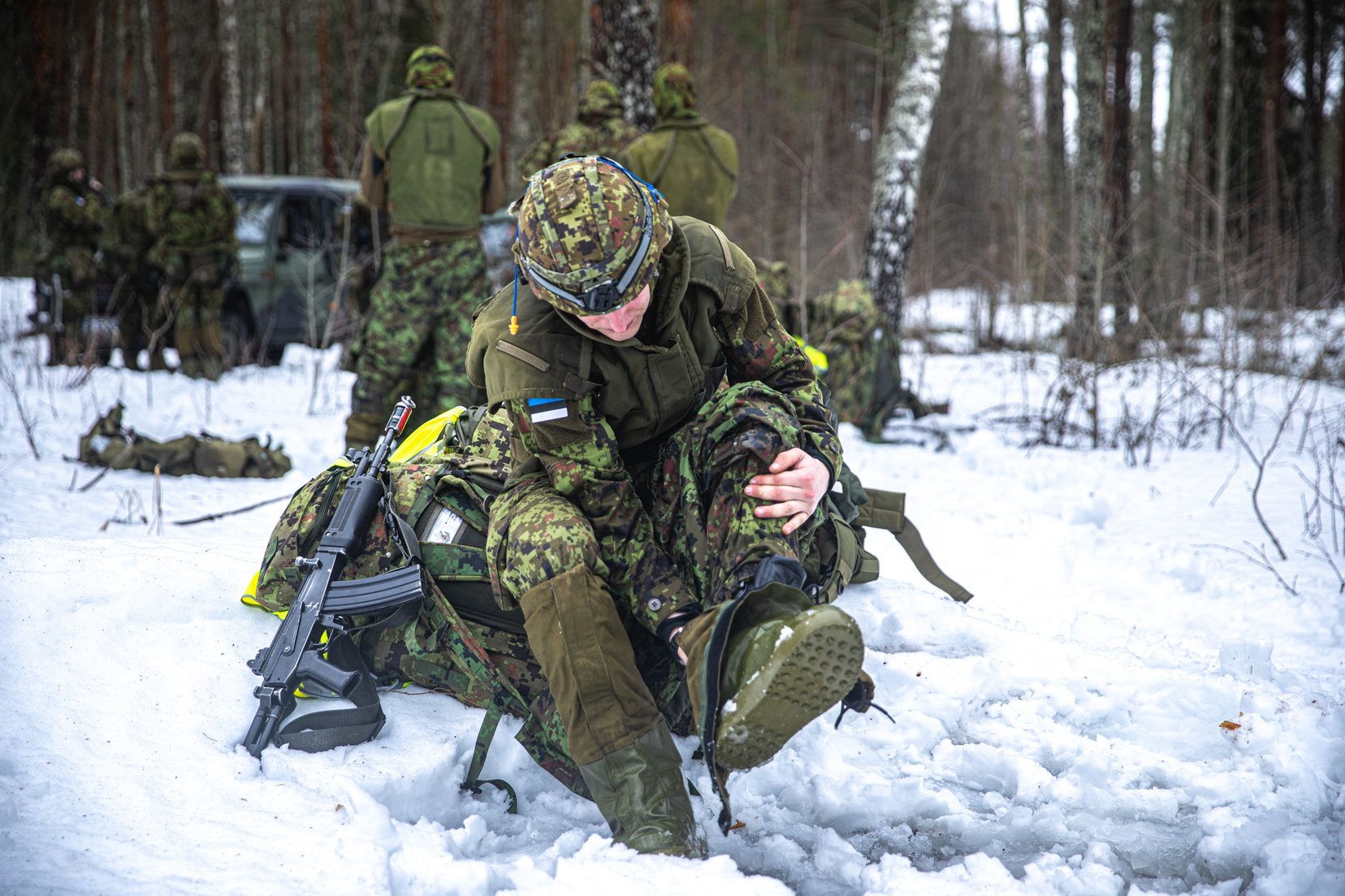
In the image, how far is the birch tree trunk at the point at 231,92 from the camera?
1016cm

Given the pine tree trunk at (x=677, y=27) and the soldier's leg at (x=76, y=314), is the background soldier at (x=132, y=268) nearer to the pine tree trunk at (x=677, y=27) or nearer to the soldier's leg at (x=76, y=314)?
the soldier's leg at (x=76, y=314)

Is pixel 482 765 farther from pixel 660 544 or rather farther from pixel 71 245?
pixel 71 245

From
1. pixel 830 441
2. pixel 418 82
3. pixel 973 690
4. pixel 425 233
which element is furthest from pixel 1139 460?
pixel 418 82

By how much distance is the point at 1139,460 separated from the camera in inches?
169

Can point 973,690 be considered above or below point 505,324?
below

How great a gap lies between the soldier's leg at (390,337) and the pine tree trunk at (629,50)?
86.3 inches

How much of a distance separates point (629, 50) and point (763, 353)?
4.40 meters

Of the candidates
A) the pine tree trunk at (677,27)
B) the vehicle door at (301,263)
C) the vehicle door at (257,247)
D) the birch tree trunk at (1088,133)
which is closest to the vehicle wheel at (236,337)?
the vehicle door at (257,247)

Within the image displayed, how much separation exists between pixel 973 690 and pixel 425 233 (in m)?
3.43

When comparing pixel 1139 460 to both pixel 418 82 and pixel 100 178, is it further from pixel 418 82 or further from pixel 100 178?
pixel 100 178

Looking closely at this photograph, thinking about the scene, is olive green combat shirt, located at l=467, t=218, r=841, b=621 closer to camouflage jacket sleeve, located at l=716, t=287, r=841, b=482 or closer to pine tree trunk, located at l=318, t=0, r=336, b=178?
camouflage jacket sleeve, located at l=716, t=287, r=841, b=482

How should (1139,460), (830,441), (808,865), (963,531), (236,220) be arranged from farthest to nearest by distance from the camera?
(236,220), (1139,460), (963,531), (830,441), (808,865)

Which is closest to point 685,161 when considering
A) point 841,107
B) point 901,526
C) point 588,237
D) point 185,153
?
point 901,526

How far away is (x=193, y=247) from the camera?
6.07m
